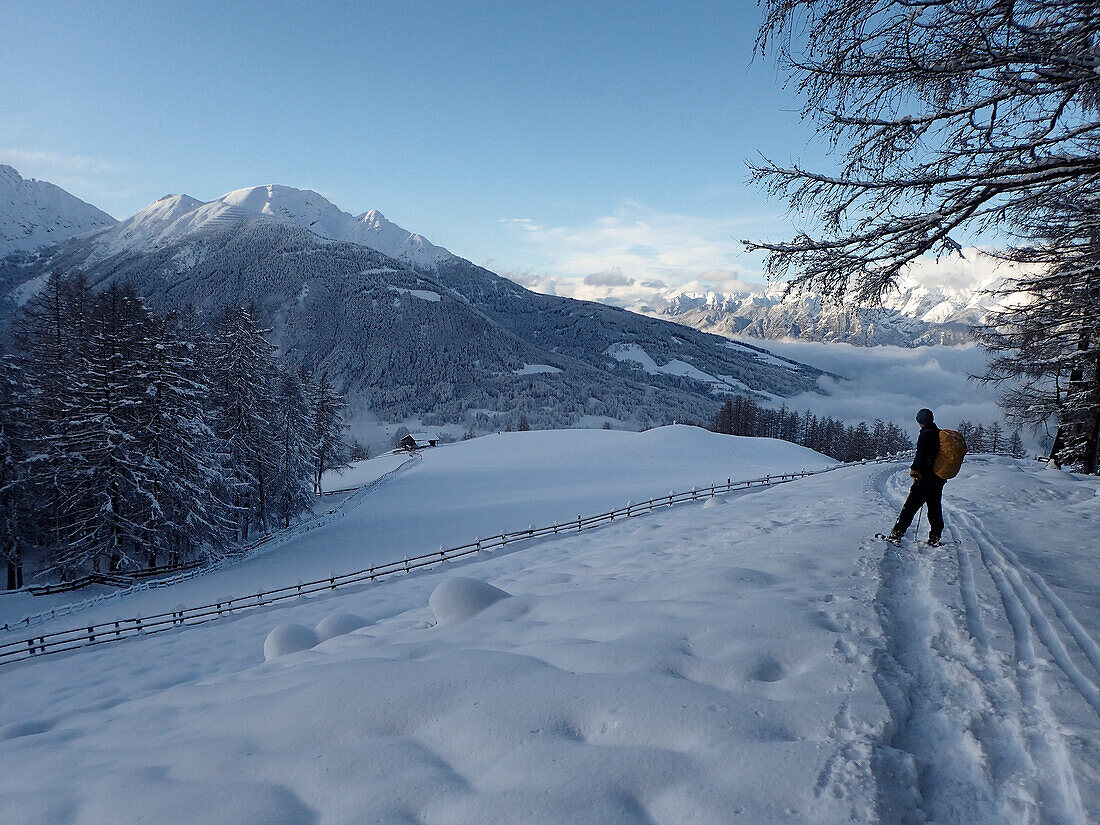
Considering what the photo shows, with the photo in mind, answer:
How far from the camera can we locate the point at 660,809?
2592 mm

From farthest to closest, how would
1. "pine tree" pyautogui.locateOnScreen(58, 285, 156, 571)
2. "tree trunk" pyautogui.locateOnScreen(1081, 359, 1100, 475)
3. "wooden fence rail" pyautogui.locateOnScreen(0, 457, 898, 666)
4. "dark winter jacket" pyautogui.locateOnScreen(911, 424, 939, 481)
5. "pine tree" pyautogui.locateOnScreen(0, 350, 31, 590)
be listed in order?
"pine tree" pyautogui.locateOnScreen(0, 350, 31, 590)
"pine tree" pyautogui.locateOnScreen(58, 285, 156, 571)
"tree trunk" pyautogui.locateOnScreen(1081, 359, 1100, 475)
"wooden fence rail" pyautogui.locateOnScreen(0, 457, 898, 666)
"dark winter jacket" pyautogui.locateOnScreen(911, 424, 939, 481)

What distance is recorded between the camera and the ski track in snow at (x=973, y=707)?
2.67 metres

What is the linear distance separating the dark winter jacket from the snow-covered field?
4.14 feet

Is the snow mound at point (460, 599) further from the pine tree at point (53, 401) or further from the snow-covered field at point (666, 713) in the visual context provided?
the pine tree at point (53, 401)

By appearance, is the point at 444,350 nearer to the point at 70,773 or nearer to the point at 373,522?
the point at 373,522

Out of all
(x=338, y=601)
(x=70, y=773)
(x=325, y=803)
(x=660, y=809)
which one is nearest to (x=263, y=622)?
(x=338, y=601)

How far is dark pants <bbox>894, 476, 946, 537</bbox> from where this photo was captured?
764 centimetres

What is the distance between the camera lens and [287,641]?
732 centimetres

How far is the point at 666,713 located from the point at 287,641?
609 cm

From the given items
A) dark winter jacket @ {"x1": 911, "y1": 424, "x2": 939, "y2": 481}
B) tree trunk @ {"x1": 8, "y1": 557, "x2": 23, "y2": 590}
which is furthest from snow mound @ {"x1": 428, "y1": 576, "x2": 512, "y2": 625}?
tree trunk @ {"x1": 8, "y1": 557, "x2": 23, "y2": 590}

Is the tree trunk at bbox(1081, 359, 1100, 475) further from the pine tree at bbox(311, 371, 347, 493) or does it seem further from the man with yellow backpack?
the pine tree at bbox(311, 371, 347, 493)

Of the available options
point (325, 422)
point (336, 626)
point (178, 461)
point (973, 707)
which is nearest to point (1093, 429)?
point (973, 707)

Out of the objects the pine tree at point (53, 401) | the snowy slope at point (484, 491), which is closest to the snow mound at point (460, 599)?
the snowy slope at point (484, 491)

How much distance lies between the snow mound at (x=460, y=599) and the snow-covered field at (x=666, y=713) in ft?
0.12
